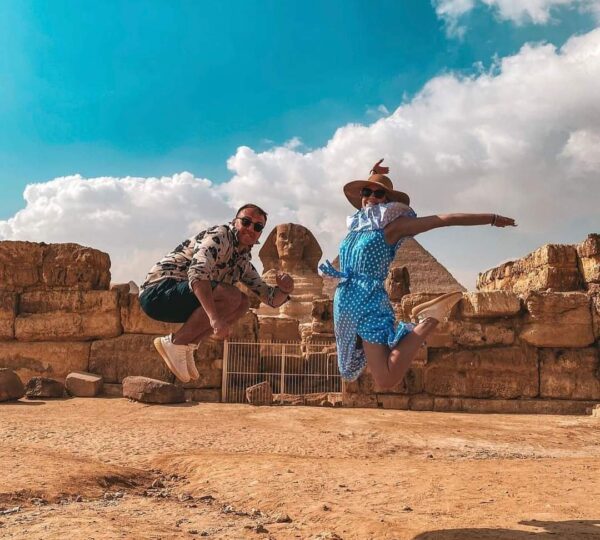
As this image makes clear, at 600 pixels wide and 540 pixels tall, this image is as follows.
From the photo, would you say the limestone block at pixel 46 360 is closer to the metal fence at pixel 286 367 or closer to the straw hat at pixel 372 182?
the metal fence at pixel 286 367

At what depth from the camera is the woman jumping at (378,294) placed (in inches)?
144

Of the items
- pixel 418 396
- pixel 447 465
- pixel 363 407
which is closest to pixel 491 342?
pixel 418 396

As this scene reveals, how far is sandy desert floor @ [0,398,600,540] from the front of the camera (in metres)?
3.72

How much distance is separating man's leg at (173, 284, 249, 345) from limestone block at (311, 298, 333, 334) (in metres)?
8.52

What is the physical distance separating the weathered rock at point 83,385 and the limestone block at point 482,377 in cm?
606

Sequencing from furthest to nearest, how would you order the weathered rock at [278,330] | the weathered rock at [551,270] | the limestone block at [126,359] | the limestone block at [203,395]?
the weathered rock at [278,330], the weathered rock at [551,270], the limestone block at [126,359], the limestone block at [203,395]

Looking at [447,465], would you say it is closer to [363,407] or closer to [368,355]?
[368,355]

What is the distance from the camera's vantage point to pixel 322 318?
12930mm

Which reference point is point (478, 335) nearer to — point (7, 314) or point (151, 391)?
point (151, 391)

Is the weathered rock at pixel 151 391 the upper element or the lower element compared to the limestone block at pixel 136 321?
lower

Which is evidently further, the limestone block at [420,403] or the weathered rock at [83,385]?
the limestone block at [420,403]

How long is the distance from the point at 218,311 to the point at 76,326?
28.6ft

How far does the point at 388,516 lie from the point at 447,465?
2079 millimetres

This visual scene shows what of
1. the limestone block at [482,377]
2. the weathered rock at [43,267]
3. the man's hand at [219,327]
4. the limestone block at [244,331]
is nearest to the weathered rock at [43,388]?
the weathered rock at [43,267]
